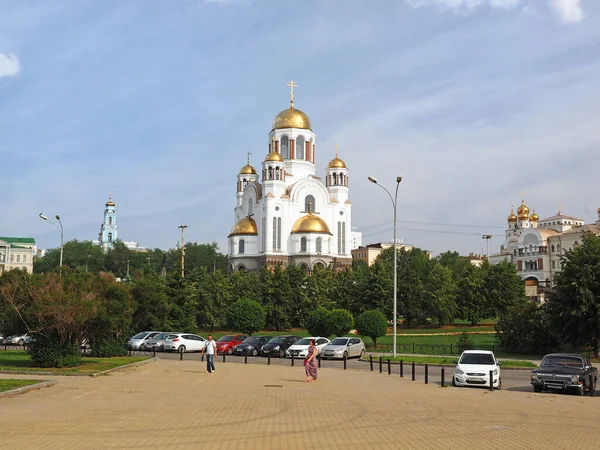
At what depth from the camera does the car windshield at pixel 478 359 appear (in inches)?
798

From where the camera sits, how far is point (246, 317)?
49.7 m

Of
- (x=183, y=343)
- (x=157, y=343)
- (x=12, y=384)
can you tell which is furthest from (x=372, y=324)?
(x=12, y=384)

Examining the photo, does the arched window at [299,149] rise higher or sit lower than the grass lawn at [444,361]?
higher

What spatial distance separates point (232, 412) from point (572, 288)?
2369 centimetres

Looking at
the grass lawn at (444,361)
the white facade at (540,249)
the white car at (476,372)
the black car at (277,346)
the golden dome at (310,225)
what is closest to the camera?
the white car at (476,372)

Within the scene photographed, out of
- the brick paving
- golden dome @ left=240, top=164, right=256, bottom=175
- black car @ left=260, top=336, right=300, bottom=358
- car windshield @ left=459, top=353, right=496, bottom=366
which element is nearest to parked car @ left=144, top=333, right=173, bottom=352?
black car @ left=260, top=336, right=300, bottom=358

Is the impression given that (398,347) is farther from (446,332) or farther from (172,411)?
(172,411)

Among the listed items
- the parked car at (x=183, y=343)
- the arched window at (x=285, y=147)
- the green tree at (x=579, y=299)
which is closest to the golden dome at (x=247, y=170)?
the arched window at (x=285, y=147)

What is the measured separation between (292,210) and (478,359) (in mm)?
65013

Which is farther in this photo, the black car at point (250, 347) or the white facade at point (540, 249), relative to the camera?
the white facade at point (540, 249)

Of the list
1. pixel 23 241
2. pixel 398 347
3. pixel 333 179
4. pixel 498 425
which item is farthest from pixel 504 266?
pixel 23 241

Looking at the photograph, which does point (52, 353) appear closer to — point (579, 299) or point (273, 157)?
point (579, 299)

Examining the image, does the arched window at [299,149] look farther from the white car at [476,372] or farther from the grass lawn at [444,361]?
the white car at [476,372]

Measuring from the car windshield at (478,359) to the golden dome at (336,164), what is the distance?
70.4 metres
